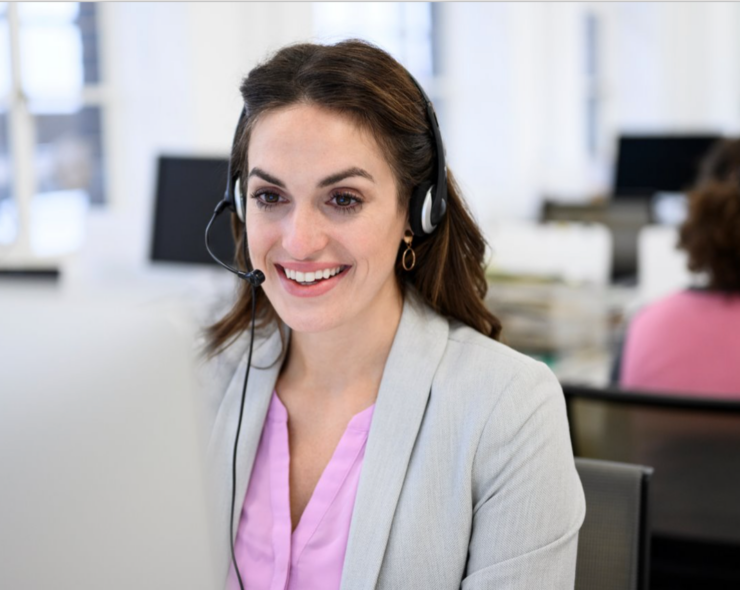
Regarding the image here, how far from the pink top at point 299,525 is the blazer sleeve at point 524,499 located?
0.16 metres

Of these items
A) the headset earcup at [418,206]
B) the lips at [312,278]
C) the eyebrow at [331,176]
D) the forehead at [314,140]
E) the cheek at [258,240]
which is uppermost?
the forehead at [314,140]

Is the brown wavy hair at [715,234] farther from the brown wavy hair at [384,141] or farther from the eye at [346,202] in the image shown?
the eye at [346,202]

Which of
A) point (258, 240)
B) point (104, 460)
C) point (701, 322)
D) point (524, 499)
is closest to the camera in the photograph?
point (104, 460)

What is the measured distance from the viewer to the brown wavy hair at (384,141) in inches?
46.0

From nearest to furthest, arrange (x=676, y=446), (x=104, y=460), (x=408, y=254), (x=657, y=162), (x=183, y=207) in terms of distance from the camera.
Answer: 1. (x=104, y=460)
2. (x=408, y=254)
3. (x=676, y=446)
4. (x=183, y=207)
5. (x=657, y=162)

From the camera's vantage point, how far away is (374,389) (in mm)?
1300

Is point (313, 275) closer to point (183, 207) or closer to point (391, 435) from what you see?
point (391, 435)

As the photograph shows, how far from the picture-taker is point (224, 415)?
1.33 metres

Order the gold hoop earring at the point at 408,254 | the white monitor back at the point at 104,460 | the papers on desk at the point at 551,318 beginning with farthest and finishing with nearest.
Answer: the papers on desk at the point at 551,318, the gold hoop earring at the point at 408,254, the white monitor back at the point at 104,460

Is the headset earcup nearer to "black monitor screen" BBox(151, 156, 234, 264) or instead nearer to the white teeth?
the white teeth

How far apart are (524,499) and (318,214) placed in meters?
0.41

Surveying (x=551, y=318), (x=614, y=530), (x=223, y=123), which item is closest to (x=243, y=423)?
(x=614, y=530)

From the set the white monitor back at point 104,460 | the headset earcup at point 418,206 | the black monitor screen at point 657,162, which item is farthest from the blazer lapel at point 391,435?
the black monitor screen at point 657,162

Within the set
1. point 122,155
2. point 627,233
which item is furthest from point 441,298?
point 627,233
